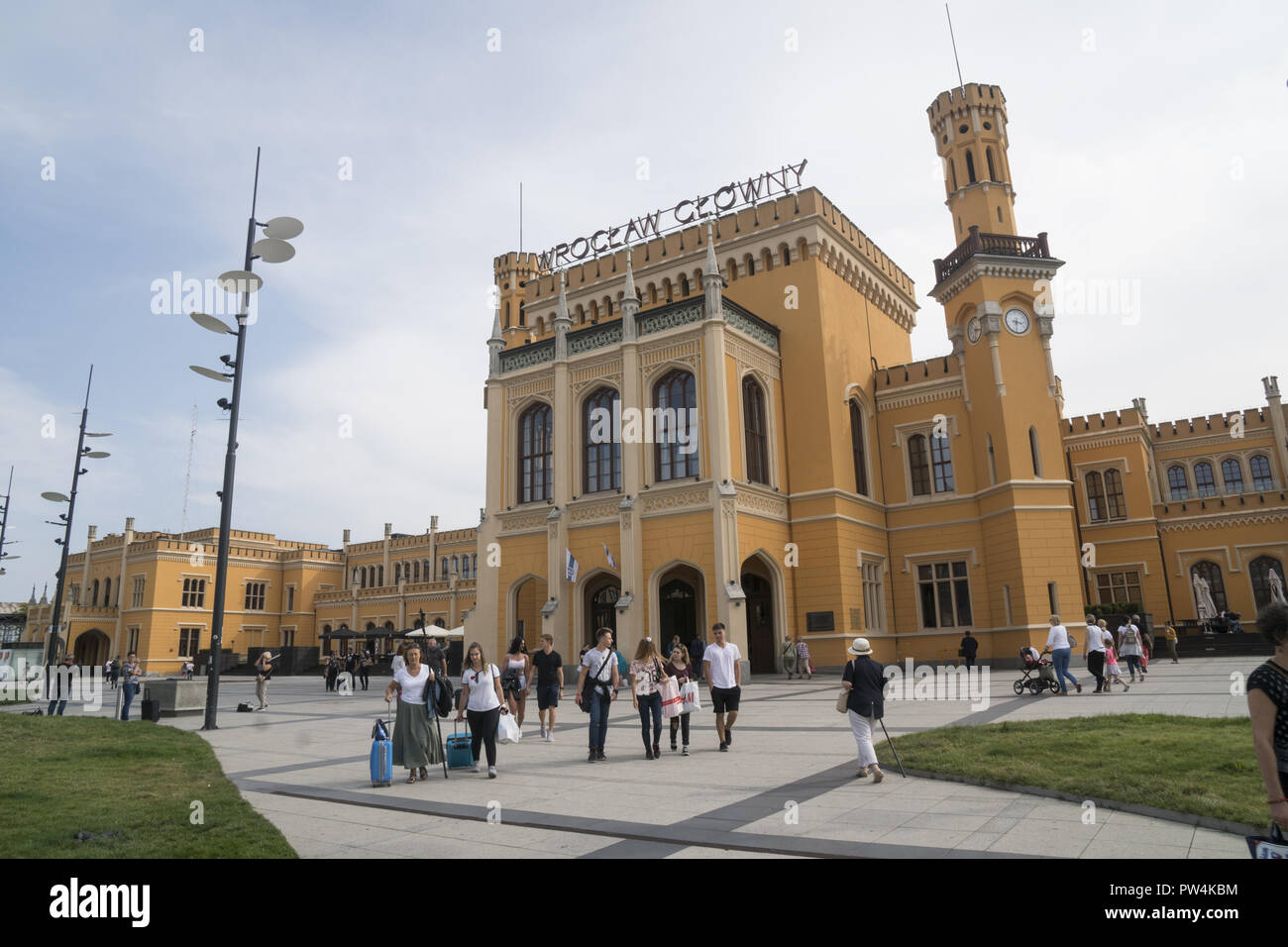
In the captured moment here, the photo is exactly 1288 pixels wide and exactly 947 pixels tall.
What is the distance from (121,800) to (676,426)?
21.5 meters

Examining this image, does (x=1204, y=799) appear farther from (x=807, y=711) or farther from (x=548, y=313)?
(x=548, y=313)

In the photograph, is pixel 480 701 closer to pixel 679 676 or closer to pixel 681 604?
pixel 679 676

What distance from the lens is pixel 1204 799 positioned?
6.67 meters

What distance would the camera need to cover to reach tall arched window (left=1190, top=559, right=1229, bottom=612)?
37.9 m

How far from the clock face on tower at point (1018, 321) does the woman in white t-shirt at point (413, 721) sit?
26367 mm

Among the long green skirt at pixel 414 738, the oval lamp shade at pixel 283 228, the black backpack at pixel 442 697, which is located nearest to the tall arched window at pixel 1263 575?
the black backpack at pixel 442 697

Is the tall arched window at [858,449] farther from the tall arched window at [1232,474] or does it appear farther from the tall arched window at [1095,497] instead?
the tall arched window at [1232,474]

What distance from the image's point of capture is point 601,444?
29.8 meters

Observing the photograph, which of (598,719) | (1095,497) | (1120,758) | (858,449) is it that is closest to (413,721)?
(598,719)

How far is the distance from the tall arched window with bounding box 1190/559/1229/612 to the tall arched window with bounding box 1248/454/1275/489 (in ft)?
25.9

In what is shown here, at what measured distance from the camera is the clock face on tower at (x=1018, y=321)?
2961 cm

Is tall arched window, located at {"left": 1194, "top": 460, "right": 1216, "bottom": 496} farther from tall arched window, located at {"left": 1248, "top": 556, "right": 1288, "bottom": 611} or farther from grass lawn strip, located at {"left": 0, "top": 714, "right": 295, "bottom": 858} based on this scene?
grass lawn strip, located at {"left": 0, "top": 714, "right": 295, "bottom": 858}

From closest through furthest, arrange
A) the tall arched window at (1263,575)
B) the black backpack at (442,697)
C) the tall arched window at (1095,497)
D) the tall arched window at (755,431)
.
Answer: the black backpack at (442,697)
the tall arched window at (755,431)
the tall arched window at (1263,575)
the tall arched window at (1095,497)
